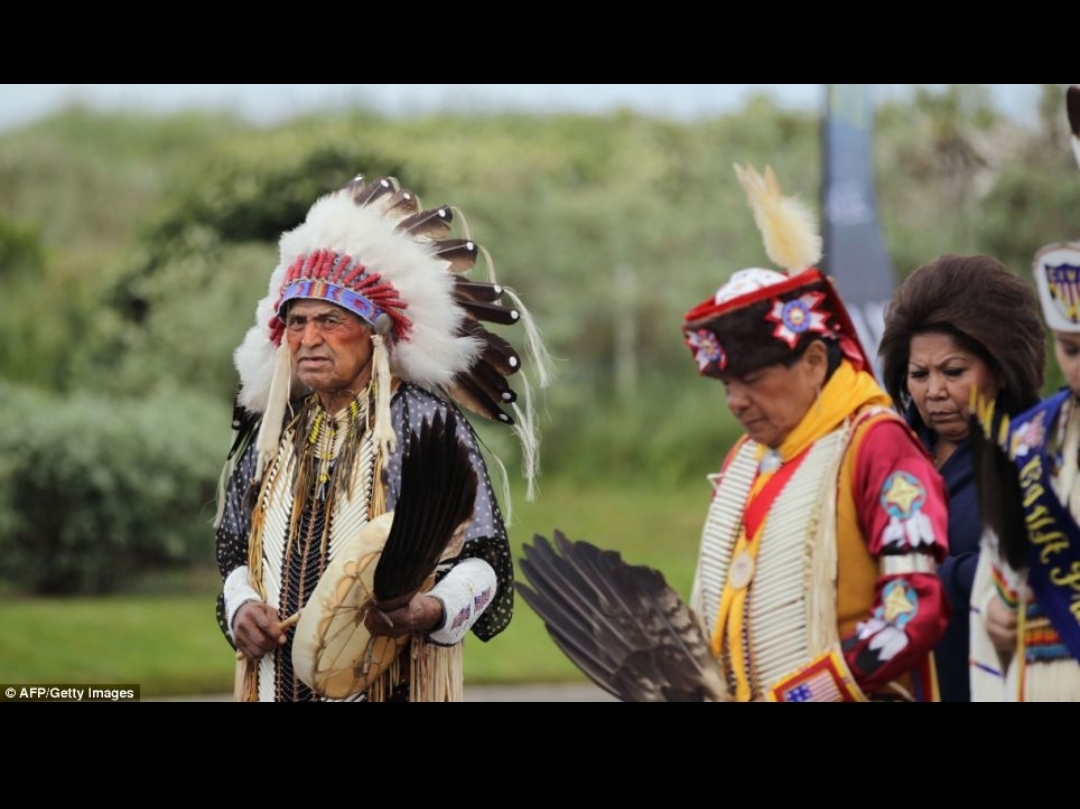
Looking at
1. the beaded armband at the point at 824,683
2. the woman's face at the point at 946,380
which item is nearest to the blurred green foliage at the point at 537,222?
the woman's face at the point at 946,380

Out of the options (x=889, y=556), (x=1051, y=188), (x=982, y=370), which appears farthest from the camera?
(x=1051, y=188)

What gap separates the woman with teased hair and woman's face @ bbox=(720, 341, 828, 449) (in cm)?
47

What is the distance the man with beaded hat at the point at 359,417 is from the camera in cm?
396

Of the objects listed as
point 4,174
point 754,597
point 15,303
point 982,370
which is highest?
point 4,174

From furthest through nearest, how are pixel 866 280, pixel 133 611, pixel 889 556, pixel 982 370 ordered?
pixel 133 611 → pixel 866 280 → pixel 982 370 → pixel 889 556

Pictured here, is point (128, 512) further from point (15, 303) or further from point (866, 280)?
point (866, 280)

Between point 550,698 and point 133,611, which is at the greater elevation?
point 133,611

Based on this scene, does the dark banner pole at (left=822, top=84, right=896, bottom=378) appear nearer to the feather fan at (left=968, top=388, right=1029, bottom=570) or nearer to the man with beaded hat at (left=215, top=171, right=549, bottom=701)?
the man with beaded hat at (left=215, top=171, right=549, bottom=701)

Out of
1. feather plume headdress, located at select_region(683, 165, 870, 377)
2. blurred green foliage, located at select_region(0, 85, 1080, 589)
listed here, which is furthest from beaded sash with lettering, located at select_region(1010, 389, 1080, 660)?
blurred green foliage, located at select_region(0, 85, 1080, 589)

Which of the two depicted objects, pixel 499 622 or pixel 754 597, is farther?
pixel 499 622

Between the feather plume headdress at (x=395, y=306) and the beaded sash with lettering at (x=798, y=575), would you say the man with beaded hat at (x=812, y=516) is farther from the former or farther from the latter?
the feather plume headdress at (x=395, y=306)

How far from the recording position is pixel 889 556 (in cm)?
343
